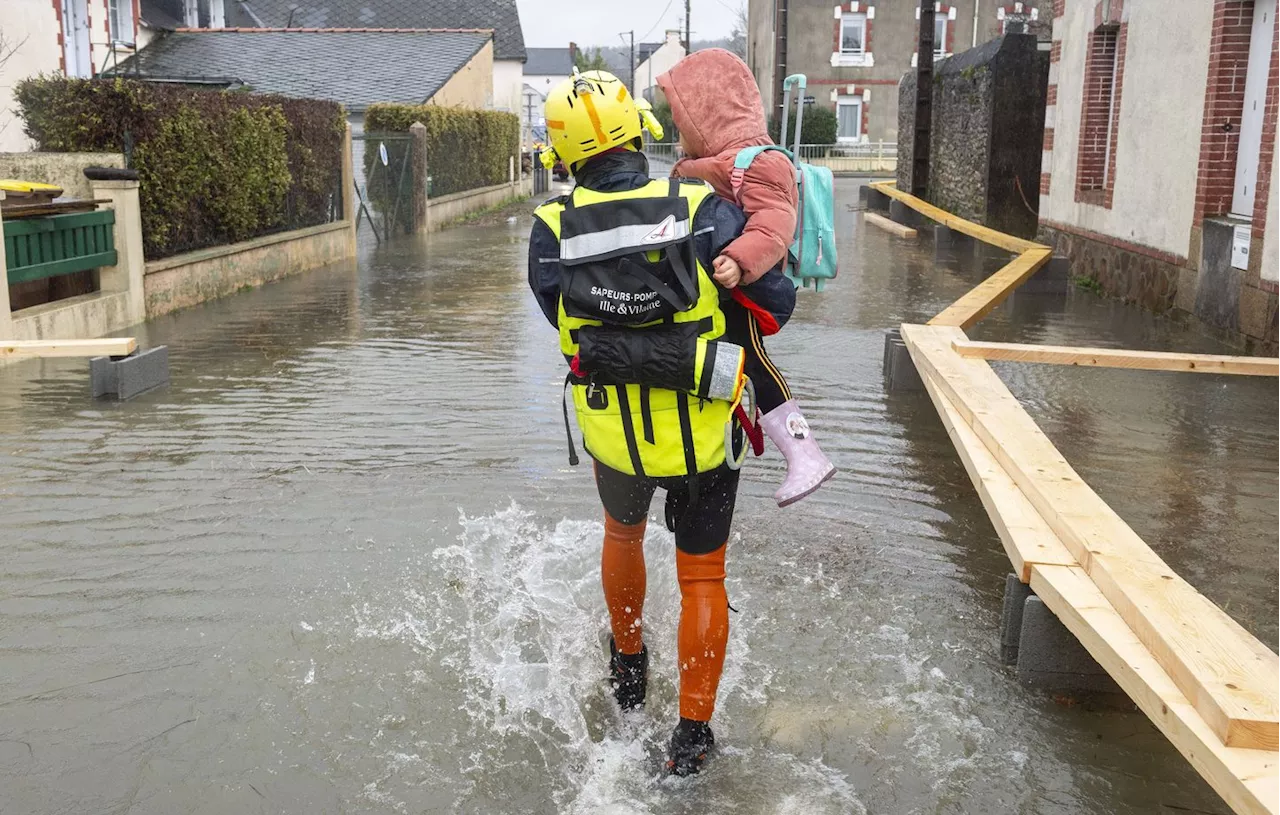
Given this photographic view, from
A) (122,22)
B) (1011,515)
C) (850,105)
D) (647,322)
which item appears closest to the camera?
(647,322)

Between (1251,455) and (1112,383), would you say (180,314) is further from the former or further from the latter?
(1251,455)

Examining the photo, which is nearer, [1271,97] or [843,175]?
[1271,97]

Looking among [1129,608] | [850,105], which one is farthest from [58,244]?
[850,105]

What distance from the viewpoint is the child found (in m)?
3.57

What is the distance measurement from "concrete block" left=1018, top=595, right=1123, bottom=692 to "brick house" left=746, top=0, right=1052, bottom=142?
1755 inches

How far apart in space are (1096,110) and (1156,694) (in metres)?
13.2

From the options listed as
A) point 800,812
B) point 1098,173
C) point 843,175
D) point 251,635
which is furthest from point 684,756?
point 843,175

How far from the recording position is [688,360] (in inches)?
125

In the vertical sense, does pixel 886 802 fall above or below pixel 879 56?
below

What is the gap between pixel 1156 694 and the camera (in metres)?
2.85

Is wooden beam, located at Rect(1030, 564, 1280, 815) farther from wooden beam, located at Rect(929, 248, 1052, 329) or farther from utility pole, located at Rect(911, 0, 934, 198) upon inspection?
utility pole, located at Rect(911, 0, 934, 198)

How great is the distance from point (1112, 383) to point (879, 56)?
4157 centimetres

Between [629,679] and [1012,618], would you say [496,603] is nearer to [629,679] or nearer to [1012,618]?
[629,679]

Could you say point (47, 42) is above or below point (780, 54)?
below
